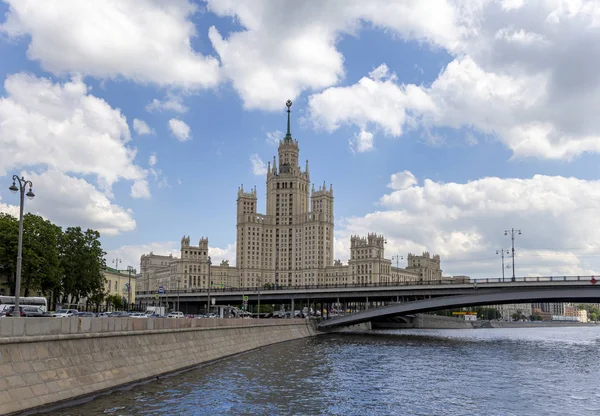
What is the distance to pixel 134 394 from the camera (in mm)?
27406

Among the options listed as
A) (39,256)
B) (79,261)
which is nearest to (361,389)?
(39,256)

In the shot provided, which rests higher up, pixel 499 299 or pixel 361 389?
pixel 499 299

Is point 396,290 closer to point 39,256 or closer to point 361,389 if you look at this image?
point 39,256

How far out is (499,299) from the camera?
89500 mm

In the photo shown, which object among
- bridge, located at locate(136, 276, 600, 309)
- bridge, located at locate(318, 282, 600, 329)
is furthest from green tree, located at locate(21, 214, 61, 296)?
bridge, located at locate(318, 282, 600, 329)

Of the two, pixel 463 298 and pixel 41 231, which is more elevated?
pixel 41 231

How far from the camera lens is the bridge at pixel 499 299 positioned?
83.2m

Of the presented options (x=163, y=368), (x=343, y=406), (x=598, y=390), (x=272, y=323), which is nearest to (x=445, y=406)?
(x=343, y=406)

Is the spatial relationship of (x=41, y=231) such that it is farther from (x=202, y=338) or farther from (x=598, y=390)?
(x=598, y=390)

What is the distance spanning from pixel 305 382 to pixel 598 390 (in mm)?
18732

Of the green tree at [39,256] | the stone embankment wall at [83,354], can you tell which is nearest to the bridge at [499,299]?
the green tree at [39,256]

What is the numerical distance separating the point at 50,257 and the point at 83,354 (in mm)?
57036

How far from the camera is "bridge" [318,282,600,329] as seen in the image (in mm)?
83250

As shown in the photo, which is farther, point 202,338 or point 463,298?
point 463,298
